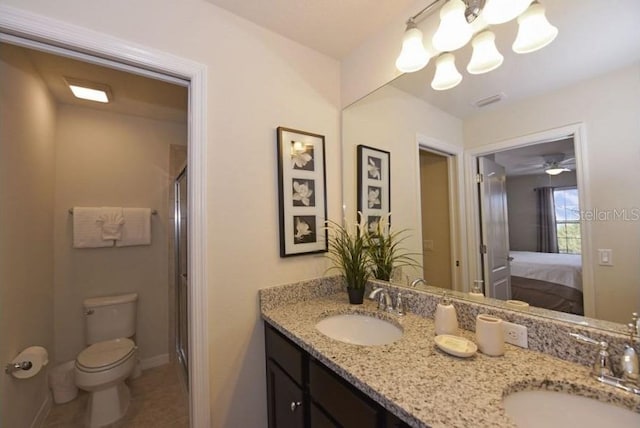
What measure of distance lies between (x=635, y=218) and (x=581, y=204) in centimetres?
12

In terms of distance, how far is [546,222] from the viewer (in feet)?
2.87

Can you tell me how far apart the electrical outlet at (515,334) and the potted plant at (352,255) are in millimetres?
649

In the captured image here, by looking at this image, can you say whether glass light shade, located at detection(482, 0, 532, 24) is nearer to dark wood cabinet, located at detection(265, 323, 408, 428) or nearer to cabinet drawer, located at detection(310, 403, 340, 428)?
dark wood cabinet, located at detection(265, 323, 408, 428)

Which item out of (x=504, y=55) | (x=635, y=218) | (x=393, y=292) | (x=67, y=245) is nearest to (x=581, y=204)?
(x=635, y=218)

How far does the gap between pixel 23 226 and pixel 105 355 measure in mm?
1021

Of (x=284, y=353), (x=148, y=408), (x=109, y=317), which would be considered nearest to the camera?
(x=284, y=353)

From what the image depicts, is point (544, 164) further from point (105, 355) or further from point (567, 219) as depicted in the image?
point (105, 355)

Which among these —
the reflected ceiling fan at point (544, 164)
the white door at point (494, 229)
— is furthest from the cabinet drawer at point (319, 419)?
the reflected ceiling fan at point (544, 164)

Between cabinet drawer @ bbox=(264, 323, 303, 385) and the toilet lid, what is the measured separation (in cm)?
129

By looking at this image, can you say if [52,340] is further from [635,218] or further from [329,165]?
[635,218]

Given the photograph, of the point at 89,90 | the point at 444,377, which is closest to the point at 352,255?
the point at 444,377

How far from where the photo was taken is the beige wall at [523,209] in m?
0.91

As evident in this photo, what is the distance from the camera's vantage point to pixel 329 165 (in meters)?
1.60

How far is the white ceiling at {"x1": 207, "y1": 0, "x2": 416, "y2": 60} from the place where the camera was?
1220 mm
